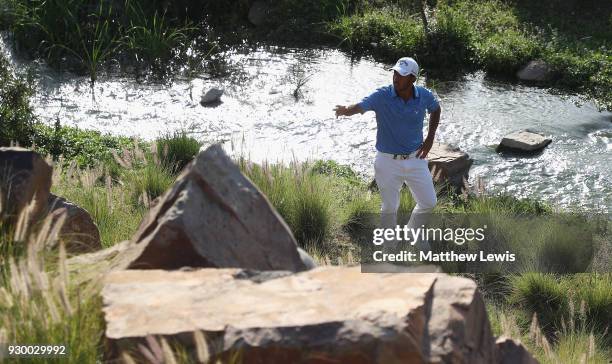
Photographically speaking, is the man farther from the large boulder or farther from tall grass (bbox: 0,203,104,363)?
tall grass (bbox: 0,203,104,363)

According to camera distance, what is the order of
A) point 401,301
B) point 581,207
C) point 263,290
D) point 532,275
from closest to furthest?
1. point 401,301
2. point 263,290
3. point 532,275
4. point 581,207

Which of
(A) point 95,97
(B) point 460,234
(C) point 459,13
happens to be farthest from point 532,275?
(C) point 459,13

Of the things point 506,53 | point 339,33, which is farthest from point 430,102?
point 339,33

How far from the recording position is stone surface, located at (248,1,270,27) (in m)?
17.8

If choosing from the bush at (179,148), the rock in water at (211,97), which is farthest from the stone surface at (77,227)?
the rock in water at (211,97)

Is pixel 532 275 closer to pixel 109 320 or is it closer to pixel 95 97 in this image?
pixel 109 320

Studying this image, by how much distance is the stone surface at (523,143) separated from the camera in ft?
42.2

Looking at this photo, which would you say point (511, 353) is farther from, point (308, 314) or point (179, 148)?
point (179, 148)

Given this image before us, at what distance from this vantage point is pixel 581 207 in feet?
36.1

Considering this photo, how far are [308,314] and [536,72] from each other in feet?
40.6

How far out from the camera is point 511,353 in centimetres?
466

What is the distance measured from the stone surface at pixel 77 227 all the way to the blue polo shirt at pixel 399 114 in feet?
9.04

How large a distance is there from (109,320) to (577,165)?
966cm

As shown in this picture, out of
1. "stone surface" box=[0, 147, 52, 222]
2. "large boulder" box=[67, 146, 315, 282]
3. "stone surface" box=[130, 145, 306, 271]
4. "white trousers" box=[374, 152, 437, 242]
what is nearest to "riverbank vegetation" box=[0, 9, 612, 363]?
"stone surface" box=[0, 147, 52, 222]
